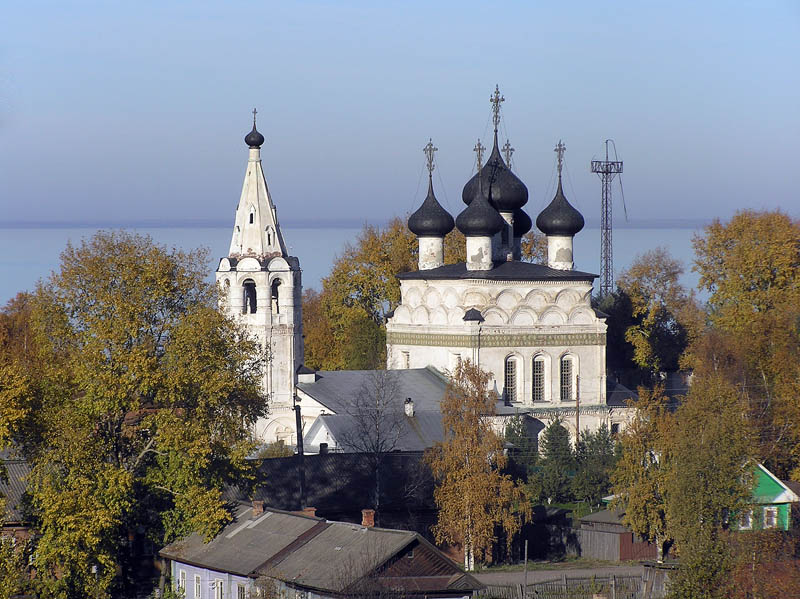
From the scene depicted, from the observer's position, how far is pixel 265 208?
41125mm

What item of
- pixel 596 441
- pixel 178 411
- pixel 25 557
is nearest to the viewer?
pixel 25 557

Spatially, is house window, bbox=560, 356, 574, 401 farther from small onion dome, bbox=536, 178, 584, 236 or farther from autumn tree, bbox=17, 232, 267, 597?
autumn tree, bbox=17, 232, 267, 597

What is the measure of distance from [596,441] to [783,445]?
13.4 ft

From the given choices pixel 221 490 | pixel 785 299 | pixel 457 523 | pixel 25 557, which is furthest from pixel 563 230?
pixel 25 557

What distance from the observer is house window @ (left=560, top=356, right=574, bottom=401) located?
42.3 m

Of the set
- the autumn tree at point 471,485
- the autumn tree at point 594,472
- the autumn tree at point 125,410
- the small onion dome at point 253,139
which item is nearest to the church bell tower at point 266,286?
the small onion dome at point 253,139

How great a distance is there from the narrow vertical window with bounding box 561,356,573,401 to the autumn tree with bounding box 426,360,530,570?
32.4ft

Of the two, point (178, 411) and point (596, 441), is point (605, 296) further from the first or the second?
point (178, 411)

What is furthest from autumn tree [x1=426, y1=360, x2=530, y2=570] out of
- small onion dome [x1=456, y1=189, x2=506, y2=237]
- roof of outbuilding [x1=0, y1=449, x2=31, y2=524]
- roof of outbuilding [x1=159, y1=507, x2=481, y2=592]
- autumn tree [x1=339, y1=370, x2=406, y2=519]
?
small onion dome [x1=456, y1=189, x2=506, y2=237]

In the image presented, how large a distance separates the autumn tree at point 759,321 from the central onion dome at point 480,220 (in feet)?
20.7

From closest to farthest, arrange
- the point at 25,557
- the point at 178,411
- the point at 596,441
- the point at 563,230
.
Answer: the point at 25,557 < the point at 178,411 < the point at 596,441 < the point at 563,230

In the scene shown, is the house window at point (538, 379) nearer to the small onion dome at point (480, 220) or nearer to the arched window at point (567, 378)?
the arched window at point (567, 378)

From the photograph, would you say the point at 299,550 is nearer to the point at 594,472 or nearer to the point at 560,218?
the point at 594,472

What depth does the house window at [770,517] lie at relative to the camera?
3300 centimetres
